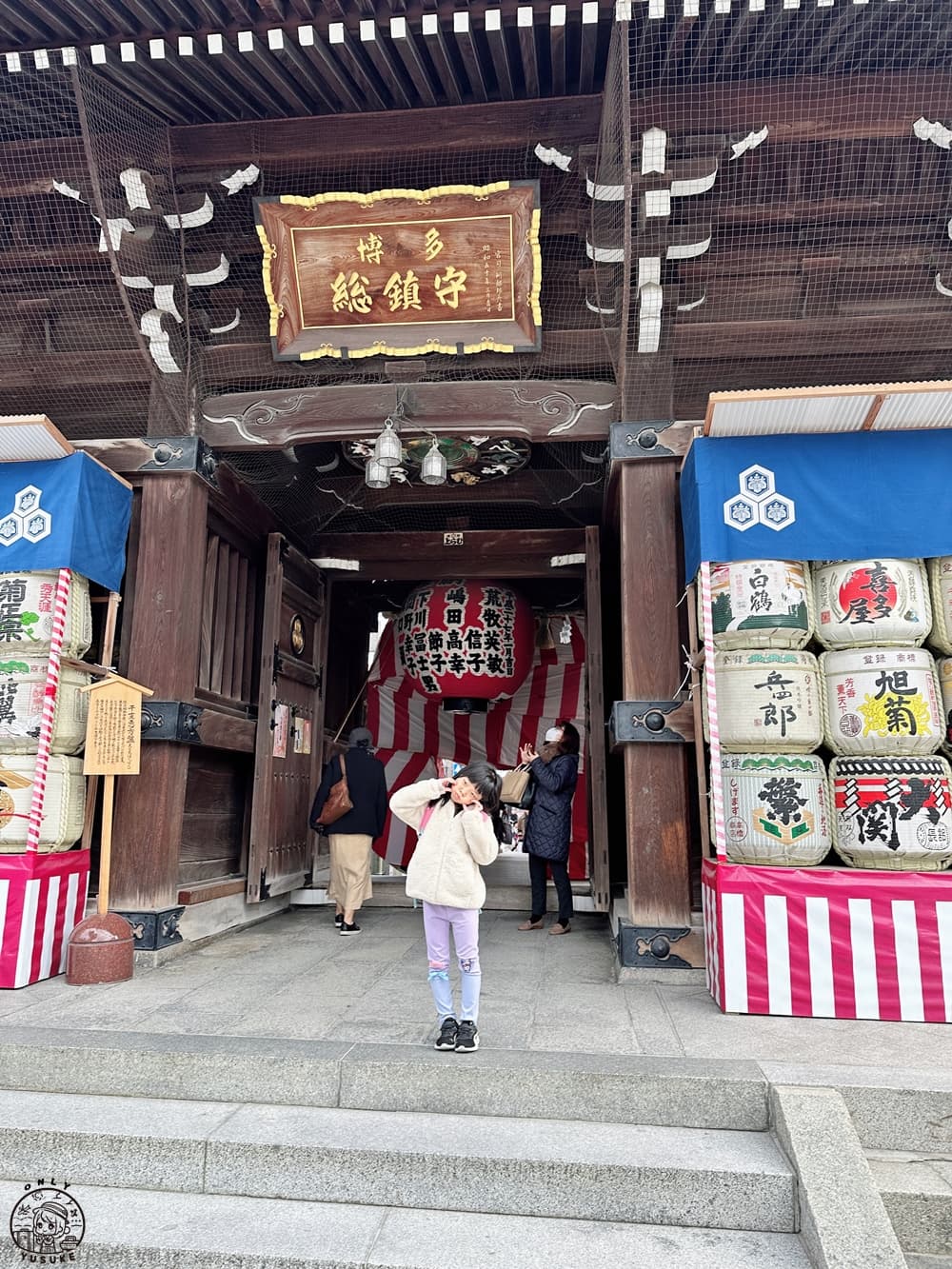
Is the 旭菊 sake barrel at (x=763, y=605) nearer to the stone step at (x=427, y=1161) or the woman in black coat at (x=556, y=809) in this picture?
the woman in black coat at (x=556, y=809)

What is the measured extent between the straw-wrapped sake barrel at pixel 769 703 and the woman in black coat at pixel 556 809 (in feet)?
6.56

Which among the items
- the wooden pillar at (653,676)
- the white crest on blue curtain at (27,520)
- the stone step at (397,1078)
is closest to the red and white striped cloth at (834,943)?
the wooden pillar at (653,676)

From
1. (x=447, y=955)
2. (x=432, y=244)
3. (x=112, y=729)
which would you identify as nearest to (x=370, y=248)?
(x=432, y=244)

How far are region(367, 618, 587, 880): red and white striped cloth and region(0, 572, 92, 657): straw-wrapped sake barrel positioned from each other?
4780mm

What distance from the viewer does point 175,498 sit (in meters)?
5.99

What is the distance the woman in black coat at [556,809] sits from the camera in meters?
6.59

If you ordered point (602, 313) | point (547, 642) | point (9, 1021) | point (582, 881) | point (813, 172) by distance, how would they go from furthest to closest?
point (547, 642), point (582, 881), point (602, 313), point (813, 172), point (9, 1021)

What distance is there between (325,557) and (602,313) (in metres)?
4.08

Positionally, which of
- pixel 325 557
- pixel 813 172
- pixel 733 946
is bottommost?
pixel 733 946

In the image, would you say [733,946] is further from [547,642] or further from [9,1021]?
[547,642]

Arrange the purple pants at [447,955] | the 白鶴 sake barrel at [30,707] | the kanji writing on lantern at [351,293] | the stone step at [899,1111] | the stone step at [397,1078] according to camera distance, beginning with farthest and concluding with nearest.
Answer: the kanji writing on lantern at [351,293] < the 白鶴 sake barrel at [30,707] < the purple pants at [447,955] < the stone step at [397,1078] < the stone step at [899,1111]

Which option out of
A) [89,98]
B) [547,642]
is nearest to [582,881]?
[547,642]

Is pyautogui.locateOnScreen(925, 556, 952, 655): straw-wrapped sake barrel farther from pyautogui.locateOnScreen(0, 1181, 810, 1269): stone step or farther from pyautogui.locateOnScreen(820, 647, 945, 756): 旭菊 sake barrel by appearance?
pyautogui.locateOnScreen(0, 1181, 810, 1269): stone step

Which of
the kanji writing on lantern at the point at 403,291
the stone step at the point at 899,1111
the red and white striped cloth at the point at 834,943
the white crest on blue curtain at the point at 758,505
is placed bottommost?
the stone step at the point at 899,1111
